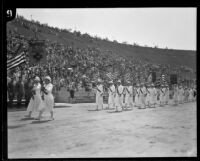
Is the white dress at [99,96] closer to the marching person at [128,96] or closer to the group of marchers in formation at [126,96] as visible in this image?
the group of marchers in formation at [126,96]

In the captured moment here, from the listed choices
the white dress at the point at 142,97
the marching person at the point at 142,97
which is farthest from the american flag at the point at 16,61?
the white dress at the point at 142,97

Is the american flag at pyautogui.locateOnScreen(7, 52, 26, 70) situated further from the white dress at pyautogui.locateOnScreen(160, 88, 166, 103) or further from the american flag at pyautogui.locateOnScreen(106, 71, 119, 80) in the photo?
the white dress at pyautogui.locateOnScreen(160, 88, 166, 103)

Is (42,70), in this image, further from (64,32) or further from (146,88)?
(146,88)

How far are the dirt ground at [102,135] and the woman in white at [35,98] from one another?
36 centimetres

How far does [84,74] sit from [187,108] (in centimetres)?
362

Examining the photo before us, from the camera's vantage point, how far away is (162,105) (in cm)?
1324

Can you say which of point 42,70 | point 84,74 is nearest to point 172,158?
point 84,74

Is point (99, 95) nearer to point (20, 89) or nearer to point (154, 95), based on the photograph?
point (154, 95)

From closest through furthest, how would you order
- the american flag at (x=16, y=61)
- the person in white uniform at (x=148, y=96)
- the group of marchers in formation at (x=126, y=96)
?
the american flag at (x=16, y=61), the group of marchers in formation at (x=126, y=96), the person in white uniform at (x=148, y=96)

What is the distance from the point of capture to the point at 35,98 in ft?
37.1

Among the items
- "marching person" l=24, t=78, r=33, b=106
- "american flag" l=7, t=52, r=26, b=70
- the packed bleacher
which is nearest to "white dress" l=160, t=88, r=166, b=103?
the packed bleacher

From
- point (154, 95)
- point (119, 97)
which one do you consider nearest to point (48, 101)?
point (119, 97)

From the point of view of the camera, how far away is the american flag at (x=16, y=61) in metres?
10.9

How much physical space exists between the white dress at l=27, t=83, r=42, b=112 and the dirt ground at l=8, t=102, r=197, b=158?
1.22ft
